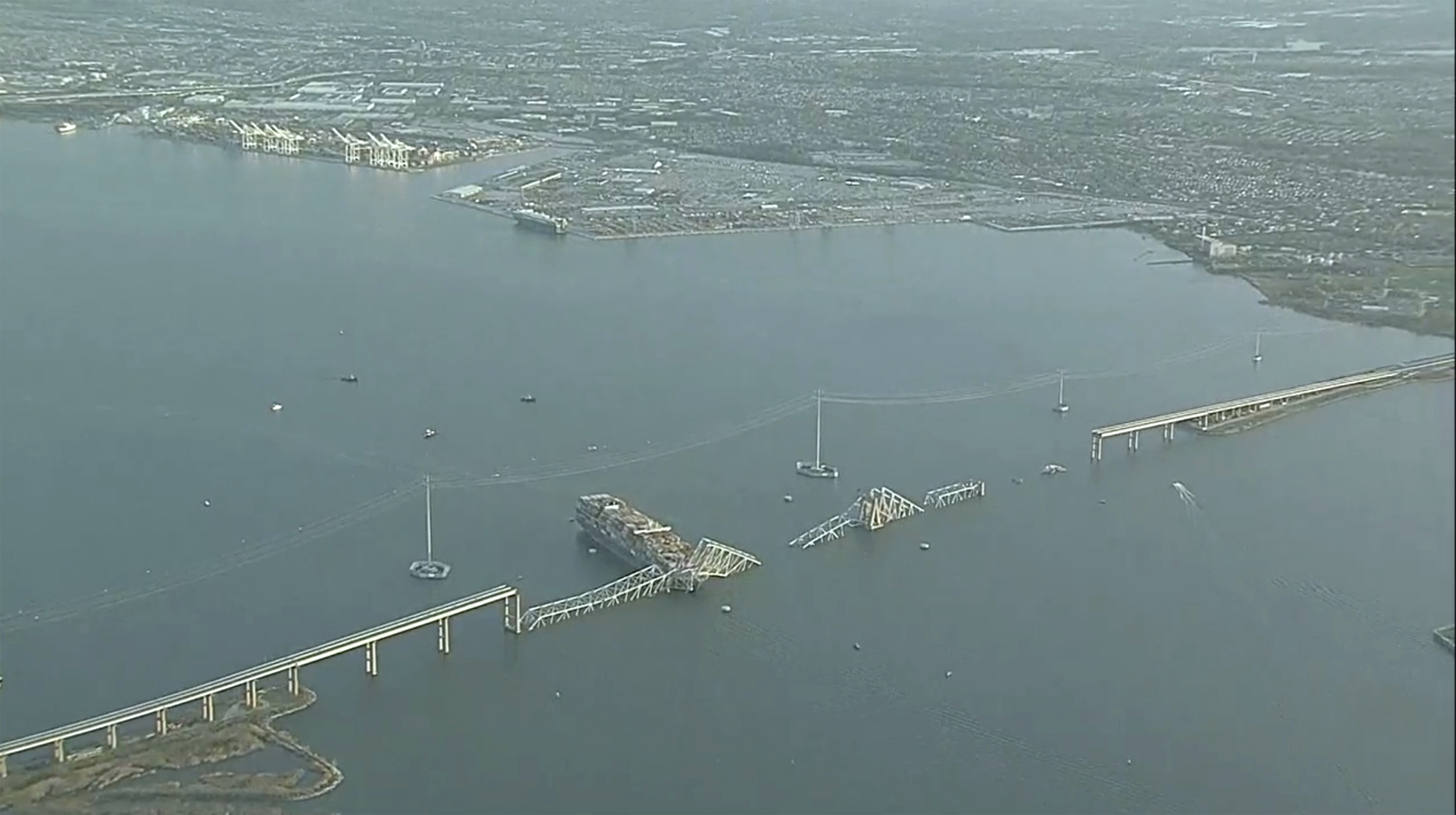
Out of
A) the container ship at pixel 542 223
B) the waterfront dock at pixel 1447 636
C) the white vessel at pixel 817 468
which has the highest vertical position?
the waterfront dock at pixel 1447 636

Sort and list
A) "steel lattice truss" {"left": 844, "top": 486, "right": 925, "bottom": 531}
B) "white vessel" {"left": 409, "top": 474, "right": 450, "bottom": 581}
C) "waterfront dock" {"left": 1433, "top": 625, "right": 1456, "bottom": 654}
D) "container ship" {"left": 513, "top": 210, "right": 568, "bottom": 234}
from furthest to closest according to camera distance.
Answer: "container ship" {"left": 513, "top": 210, "right": 568, "bottom": 234} < "steel lattice truss" {"left": 844, "top": 486, "right": 925, "bottom": 531} < "white vessel" {"left": 409, "top": 474, "right": 450, "bottom": 581} < "waterfront dock" {"left": 1433, "top": 625, "right": 1456, "bottom": 654}

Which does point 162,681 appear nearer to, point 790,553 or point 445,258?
point 790,553

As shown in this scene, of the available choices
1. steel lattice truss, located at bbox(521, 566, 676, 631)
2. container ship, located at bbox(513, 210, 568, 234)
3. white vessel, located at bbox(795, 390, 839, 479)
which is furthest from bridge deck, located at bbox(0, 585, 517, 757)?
container ship, located at bbox(513, 210, 568, 234)

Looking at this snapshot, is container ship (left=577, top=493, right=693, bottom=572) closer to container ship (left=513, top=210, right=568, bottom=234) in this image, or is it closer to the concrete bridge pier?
the concrete bridge pier

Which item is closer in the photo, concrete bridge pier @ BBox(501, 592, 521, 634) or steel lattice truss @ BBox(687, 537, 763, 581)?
concrete bridge pier @ BBox(501, 592, 521, 634)

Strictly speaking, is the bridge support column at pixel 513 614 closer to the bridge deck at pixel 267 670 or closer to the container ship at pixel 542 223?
the bridge deck at pixel 267 670

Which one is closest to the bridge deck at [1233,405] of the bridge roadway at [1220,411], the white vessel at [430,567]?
the bridge roadway at [1220,411]

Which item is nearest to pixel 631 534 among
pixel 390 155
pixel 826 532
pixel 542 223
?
pixel 826 532

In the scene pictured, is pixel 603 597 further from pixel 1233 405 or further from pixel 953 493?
pixel 1233 405

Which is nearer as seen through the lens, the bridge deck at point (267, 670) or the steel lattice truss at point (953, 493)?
the bridge deck at point (267, 670)

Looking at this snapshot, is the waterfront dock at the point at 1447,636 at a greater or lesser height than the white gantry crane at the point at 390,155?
greater

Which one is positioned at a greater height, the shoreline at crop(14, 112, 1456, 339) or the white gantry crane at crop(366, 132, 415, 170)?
the white gantry crane at crop(366, 132, 415, 170)
